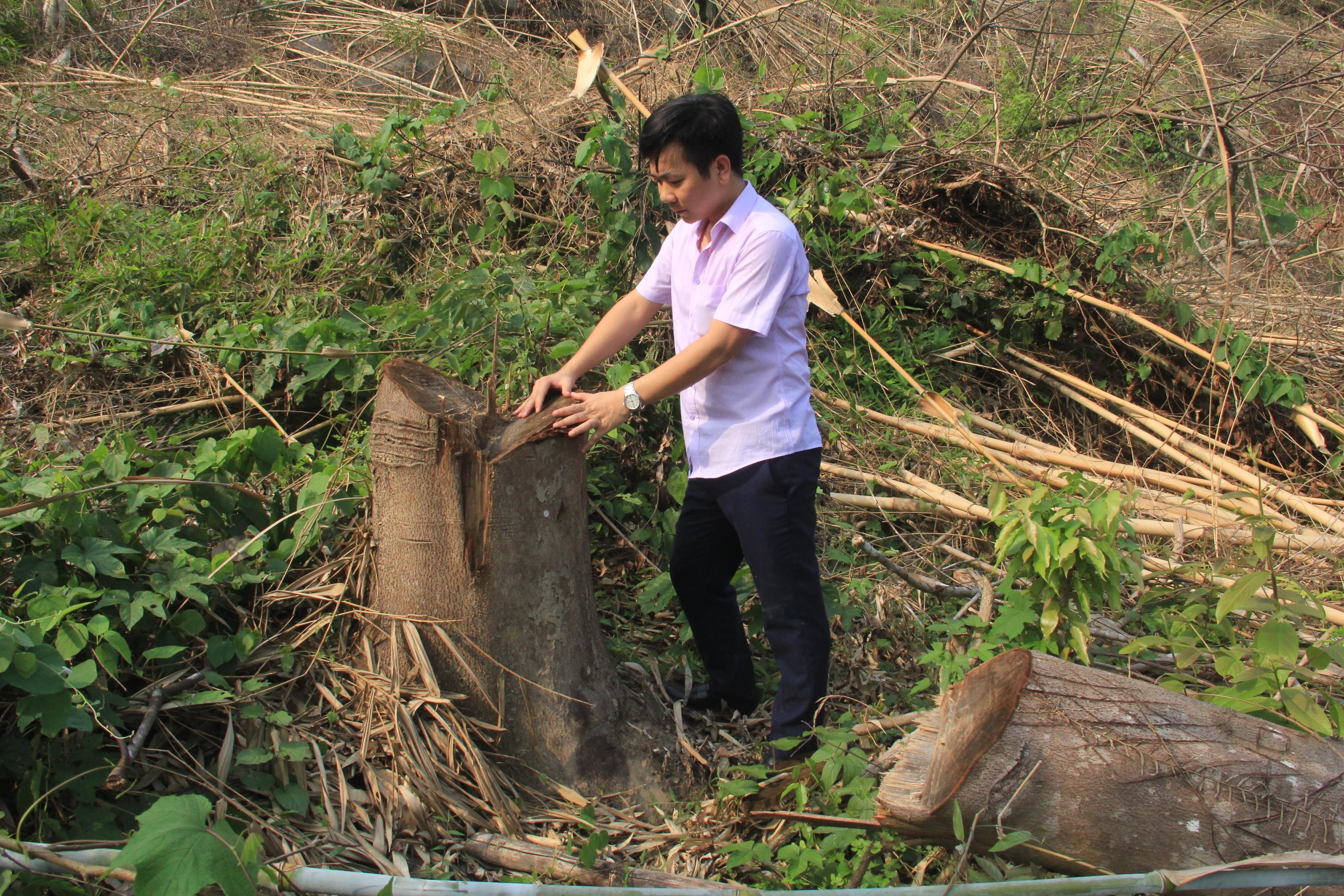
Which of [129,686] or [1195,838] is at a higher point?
[129,686]

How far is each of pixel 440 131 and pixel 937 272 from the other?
2861mm

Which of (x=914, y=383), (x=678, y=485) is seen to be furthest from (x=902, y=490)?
(x=678, y=485)

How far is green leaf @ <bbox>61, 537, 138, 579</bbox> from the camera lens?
2041 millimetres

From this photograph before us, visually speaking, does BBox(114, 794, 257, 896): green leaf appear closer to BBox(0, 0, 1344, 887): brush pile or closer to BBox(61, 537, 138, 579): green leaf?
BBox(0, 0, 1344, 887): brush pile

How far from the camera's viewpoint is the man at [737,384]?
2.10m

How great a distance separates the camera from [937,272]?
15.8ft

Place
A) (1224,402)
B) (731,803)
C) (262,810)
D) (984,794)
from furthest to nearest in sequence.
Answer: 1. (1224,402)
2. (731,803)
3. (262,810)
4. (984,794)

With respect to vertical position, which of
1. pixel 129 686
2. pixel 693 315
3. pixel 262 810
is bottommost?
pixel 262 810

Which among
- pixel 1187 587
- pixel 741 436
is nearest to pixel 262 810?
pixel 741 436

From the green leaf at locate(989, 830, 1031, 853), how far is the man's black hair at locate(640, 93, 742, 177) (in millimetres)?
1605

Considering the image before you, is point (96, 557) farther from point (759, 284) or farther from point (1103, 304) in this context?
point (1103, 304)

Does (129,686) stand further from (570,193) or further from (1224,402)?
(1224,402)

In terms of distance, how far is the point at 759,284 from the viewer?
6.85 ft

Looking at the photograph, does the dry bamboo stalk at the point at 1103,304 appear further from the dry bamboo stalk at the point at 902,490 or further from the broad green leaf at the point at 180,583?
the broad green leaf at the point at 180,583
